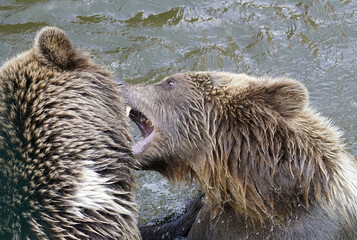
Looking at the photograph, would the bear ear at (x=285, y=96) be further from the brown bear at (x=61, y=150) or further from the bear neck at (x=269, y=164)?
the brown bear at (x=61, y=150)

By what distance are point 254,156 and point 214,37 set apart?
4.18 metres

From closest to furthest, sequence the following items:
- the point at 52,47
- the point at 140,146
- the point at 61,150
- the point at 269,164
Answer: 1. the point at 61,150
2. the point at 52,47
3. the point at 269,164
4. the point at 140,146

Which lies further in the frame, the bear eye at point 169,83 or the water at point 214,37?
the water at point 214,37

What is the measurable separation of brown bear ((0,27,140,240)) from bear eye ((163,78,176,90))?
119 centimetres

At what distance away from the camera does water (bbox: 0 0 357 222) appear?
25.6 ft

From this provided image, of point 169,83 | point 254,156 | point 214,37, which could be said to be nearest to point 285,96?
point 254,156

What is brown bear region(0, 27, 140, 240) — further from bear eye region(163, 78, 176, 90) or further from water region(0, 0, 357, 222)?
water region(0, 0, 357, 222)

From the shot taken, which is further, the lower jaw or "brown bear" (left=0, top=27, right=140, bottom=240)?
the lower jaw

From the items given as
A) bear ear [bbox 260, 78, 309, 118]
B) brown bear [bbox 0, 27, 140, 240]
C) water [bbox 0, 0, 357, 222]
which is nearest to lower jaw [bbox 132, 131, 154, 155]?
brown bear [bbox 0, 27, 140, 240]

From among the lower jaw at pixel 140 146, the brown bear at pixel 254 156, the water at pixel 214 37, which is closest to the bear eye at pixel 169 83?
the brown bear at pixel 254 156

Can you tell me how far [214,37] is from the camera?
8344mm

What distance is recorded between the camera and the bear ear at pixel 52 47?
12.2 ft

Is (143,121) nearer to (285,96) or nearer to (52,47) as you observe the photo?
(285,96)

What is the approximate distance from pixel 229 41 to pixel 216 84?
11.5 feet
